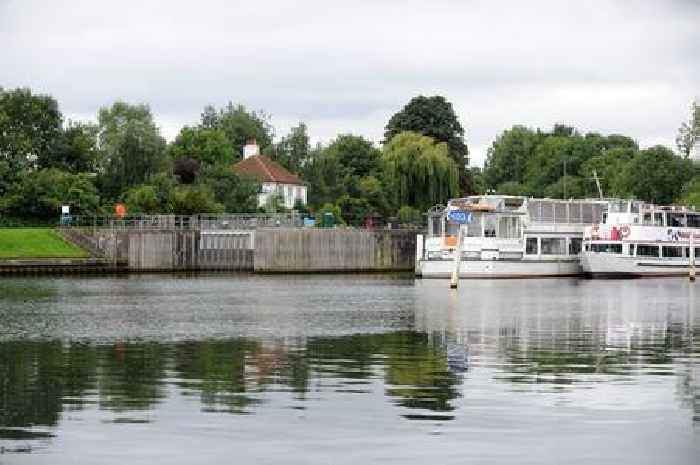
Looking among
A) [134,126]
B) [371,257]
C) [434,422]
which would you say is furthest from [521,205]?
[434,422]

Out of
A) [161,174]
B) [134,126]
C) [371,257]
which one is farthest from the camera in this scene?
[134,126]

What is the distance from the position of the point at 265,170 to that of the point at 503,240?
59.8m

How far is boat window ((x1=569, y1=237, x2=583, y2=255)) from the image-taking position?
11274 cm

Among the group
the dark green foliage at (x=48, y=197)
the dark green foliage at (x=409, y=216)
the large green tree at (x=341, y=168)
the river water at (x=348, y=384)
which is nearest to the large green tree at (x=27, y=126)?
the dark green foliage at (x=48, y=197)

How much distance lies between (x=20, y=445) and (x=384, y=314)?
1459 inches

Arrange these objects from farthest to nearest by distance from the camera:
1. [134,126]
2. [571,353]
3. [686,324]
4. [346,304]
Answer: [134,126] → [346,304] → [686,324] → [571,353]

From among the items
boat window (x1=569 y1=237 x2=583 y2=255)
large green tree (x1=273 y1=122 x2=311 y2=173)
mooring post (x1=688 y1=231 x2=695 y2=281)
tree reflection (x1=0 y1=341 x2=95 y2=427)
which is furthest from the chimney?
tree reflection (x1=0 y1=341 x2=95 y2=427)

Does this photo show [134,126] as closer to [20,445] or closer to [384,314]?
[384,314]

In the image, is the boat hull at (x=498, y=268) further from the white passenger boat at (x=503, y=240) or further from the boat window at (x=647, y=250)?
the boat window at (x=647, y=250)

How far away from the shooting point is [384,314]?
6019cm

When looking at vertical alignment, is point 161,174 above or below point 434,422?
above

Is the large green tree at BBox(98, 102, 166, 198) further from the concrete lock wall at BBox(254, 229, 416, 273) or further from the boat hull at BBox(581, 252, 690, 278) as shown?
the boat hull at BBox(581, 252, 690, 278)

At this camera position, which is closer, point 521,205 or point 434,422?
point 434,422

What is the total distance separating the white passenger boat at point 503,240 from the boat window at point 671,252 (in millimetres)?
6735
